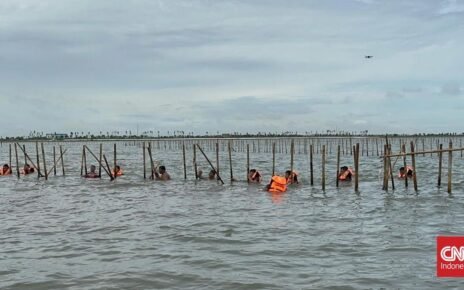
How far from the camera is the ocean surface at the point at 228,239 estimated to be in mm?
10109

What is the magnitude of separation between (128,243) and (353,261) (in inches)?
210

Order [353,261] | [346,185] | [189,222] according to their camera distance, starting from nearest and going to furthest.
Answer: [353,261]
[189,222]
[346,185]

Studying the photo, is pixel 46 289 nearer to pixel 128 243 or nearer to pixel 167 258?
pixel 167 258

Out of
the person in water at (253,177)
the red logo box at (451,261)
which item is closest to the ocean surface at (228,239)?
the red logo box at (451,261)

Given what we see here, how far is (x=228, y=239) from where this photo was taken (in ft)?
44.7

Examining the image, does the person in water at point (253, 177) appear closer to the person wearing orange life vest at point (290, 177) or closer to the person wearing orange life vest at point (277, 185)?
the person wearing orange life vest at point (290, 177)

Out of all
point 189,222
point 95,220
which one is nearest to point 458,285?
point 189,222

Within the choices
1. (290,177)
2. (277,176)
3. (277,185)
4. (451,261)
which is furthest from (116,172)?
(451,261)

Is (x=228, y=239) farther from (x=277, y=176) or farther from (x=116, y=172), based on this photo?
(x=116, y=172)

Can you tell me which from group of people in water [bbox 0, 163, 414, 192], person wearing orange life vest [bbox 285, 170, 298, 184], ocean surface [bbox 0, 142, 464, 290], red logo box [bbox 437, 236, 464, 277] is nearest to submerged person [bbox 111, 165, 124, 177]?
group of people in water [bbox 0, 163, 414, 192]

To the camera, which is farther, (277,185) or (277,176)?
(277,176)

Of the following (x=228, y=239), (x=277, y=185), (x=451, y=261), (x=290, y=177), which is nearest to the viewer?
(x=451, y=261)

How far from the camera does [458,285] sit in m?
9.32

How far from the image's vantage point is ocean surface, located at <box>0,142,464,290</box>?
10.1 meters
